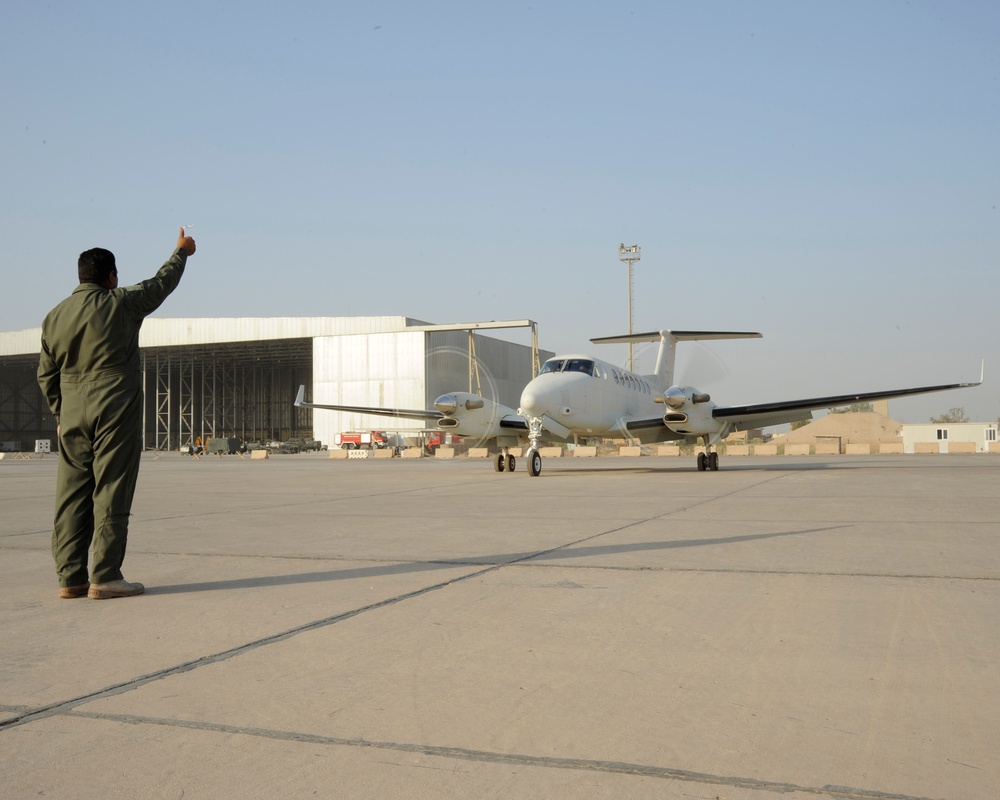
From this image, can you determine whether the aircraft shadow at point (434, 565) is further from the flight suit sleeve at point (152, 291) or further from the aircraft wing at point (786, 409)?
the aircraft wing at point (786, 409)

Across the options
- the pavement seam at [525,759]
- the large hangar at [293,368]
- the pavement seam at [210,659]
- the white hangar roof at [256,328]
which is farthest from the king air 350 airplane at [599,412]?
the white hangar roof at [256,328]

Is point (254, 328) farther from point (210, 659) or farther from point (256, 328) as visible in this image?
point (210, 659)

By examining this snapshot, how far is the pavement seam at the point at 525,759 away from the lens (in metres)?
2.33

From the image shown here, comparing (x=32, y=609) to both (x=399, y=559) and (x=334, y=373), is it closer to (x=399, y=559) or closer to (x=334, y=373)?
(x=399, y=559)

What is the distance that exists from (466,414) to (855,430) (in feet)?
220

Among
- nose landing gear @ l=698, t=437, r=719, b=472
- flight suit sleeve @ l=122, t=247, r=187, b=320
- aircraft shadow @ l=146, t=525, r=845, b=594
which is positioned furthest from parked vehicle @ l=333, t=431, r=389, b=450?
flight suit sleeve @ l=122, t=247, r=187, b=320

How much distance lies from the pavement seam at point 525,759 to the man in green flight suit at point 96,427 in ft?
7.82

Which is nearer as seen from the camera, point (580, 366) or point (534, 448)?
point (534, 448)

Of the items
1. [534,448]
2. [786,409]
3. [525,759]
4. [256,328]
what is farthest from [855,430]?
[525,759]

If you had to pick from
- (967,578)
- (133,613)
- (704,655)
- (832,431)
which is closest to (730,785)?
(704,655)

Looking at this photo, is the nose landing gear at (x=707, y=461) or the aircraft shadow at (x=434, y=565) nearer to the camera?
the aircraft shadow at (x=434, y=565)

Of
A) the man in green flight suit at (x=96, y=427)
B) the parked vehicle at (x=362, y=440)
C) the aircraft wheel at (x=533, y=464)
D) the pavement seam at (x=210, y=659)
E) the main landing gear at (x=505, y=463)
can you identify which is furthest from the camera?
the parked vehicle at (x=362, y=440)

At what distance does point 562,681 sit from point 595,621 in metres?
1.09

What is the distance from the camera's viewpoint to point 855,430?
8212cm
